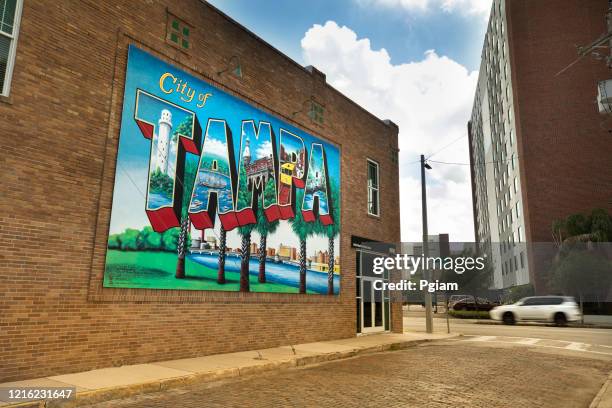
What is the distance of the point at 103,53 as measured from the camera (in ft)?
30.7

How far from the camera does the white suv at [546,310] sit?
25.7 m

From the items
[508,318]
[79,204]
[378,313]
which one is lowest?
[508,318]

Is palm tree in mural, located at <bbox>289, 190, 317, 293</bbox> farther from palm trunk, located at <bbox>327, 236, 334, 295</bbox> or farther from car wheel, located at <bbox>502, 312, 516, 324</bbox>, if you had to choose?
car wheel, located at <bbox>502, 312, 516, 324</bbox>

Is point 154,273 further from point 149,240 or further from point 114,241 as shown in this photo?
point 114,241

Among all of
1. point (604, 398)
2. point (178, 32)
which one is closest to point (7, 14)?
point (178, 32)

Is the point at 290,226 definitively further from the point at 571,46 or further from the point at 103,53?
the point at 571,46

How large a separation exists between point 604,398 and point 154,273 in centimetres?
828

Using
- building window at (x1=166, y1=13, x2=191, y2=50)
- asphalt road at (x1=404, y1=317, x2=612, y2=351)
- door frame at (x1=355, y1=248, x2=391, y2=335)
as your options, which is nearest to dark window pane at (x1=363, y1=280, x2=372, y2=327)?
door frame at (x1=355, y1=248, x2=391, y2=335)

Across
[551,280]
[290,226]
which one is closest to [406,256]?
[290,226]

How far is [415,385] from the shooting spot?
26.6ft

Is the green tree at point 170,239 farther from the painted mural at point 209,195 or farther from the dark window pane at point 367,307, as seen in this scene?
the dark window pane at point 367,307

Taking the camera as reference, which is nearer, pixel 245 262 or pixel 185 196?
pixel 185 196

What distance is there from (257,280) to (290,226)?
221cm

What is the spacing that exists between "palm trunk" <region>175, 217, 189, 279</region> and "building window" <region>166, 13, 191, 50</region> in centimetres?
413
